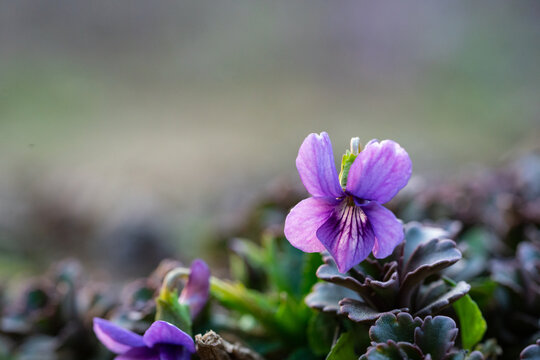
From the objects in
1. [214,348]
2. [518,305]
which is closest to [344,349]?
[214,348]

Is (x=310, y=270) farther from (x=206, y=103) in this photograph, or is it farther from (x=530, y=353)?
(x=206, y=103)

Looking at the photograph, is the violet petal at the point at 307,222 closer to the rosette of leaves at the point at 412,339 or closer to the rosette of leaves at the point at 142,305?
the rosette of leaves at the point at 412,339

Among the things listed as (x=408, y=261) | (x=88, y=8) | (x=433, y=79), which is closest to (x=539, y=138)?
(x=408, y=261)

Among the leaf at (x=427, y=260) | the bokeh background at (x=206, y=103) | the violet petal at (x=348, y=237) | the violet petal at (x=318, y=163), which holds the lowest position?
the bokeh background at (x=206, y=103)

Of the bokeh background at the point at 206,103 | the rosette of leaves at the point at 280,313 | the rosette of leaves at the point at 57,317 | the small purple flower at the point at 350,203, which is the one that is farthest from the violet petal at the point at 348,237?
the bokeh background at the point at 206,103

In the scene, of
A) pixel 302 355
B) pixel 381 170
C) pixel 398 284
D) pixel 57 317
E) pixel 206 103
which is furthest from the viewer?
pixel 206 103

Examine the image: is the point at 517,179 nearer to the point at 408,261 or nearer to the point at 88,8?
the point at 408,261

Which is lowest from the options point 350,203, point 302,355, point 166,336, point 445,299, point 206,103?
point 206,103
